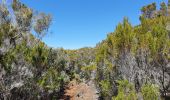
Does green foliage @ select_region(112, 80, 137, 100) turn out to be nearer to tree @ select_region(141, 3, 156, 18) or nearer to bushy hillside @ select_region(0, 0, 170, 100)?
bushy hillside @ select_region(0, 0, 170, 100)

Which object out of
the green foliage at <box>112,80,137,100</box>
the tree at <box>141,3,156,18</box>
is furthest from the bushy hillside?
the tree at <box>141,3,156,18</box>

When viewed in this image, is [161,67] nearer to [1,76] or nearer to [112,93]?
[112,93]

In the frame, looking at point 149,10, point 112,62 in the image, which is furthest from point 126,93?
point 149,10

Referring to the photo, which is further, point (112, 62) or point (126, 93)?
point (112, 62)

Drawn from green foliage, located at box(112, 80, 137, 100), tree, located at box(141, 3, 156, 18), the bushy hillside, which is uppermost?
tree, located at box(141, 3, 156, 18)

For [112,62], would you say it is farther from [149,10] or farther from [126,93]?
[149,10]

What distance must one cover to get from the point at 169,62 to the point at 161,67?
0.69m

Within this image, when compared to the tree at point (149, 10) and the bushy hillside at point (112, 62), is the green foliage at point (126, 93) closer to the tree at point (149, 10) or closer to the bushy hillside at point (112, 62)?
the bushy hillside at point (112, 62)

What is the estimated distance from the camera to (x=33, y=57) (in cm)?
2064

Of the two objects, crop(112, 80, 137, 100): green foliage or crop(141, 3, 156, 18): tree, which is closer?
crop(112, 80, 137, 100): green foliage

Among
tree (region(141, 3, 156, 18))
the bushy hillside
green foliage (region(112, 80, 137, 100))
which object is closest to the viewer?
green foliage (region(112, 80, 137, 100))

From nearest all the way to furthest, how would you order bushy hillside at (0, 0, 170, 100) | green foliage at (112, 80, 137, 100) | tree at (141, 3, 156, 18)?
green foliage at (112, 80, 137, 100)
bushy hillside at (0, 0, 170, 100)
tree at (141, 3, 156, 18)

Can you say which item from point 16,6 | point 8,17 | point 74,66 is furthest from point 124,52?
point 74,66

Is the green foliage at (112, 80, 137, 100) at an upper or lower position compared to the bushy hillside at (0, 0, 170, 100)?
lower
